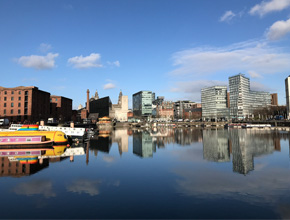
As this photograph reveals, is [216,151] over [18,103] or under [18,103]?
under

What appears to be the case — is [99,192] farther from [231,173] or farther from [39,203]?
[231,173]

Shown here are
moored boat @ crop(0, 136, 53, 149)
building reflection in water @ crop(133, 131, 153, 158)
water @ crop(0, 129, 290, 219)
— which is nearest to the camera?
water @ crop(0, 129, 290, 219)

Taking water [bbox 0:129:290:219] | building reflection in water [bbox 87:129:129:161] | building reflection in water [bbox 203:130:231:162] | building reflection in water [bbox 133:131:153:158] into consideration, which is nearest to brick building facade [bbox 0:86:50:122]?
building reflection in water [bbox 87:129:129:161]

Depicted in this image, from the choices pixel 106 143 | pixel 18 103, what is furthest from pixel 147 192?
pixel 18 103

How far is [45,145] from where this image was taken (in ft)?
155

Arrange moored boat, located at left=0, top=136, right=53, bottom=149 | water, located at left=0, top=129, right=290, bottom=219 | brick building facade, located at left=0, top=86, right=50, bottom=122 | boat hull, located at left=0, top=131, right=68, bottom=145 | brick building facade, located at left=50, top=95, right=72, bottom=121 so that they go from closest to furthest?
water, located at left=0, top=129, right=290, bottom=219
moored boat, located at left=0, top=136, right=53, bottom=149
boat hull, located at left=0, top=131, right=68, bottom=145
brick building facade, located at left=0, top=86, right=50, bottom=122
brick building facade, located at left=50, top=95, right=72, bottom=121

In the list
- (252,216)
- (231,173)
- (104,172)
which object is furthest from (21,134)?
(252,216)

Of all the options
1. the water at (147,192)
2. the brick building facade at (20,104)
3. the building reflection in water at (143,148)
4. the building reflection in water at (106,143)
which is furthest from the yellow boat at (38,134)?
Answer: the brick building facade at (20,104)

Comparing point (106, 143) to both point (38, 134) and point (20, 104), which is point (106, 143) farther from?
point (20, 104)

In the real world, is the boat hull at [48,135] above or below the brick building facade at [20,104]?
below

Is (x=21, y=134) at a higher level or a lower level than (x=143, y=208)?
higher

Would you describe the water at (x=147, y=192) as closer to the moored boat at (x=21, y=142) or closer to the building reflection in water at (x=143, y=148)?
the building reflection in water at (x=143, y=148)

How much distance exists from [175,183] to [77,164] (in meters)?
17.0

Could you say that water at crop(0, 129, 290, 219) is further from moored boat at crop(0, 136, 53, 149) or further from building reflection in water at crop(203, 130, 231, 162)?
moored boat at crop(0, 136, 53, 149)
